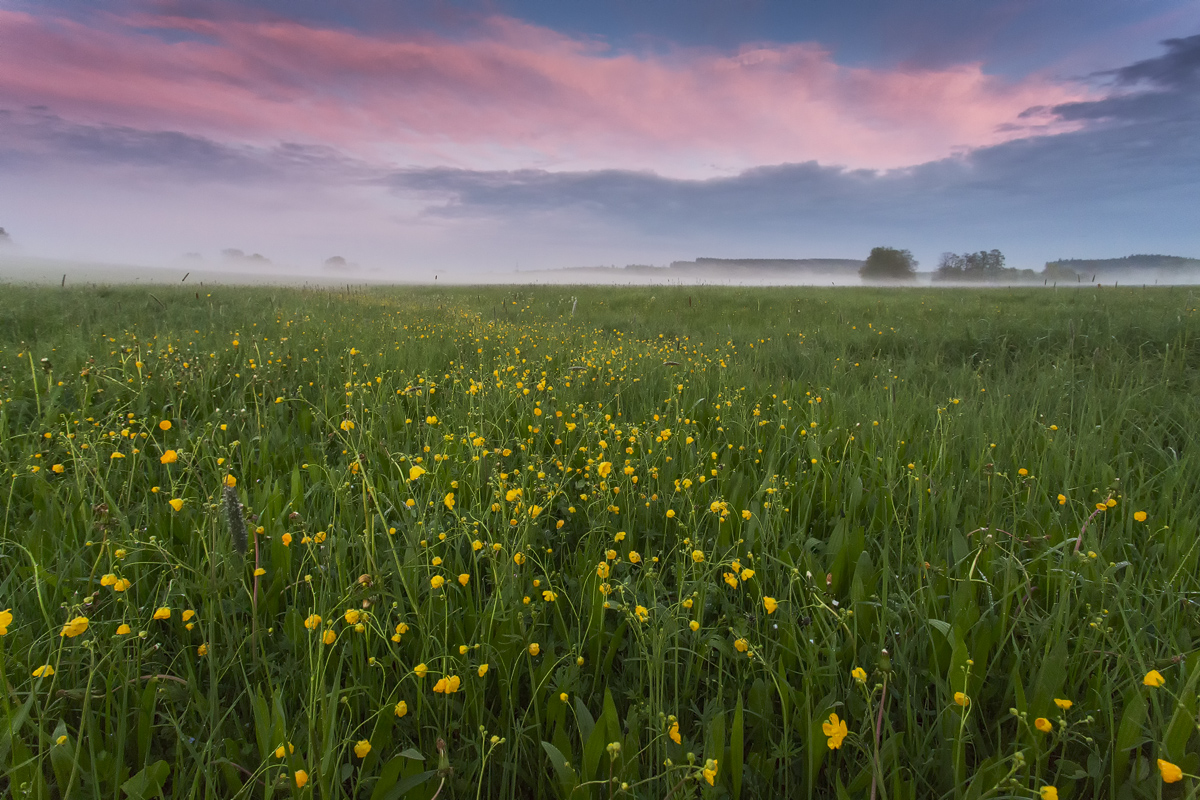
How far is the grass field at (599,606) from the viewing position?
147cm

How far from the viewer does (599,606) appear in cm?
198

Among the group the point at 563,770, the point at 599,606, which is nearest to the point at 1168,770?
the point at 563,770

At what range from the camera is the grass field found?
1.47 meters

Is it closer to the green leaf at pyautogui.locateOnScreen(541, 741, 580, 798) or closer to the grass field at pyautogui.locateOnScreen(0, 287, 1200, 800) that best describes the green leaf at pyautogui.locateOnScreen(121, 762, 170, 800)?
the grass field at pyautogui.locateOnScreen(0, 287, 1200, 800)

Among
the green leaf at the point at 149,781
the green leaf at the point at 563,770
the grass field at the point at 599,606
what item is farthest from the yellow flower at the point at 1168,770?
the green leaf at the point at 149,781

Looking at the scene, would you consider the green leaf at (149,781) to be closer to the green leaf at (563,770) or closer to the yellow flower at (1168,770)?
the green leaf at (563,770)

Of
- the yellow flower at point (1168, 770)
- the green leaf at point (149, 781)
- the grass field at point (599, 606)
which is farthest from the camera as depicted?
the grass field at point (599, 606)

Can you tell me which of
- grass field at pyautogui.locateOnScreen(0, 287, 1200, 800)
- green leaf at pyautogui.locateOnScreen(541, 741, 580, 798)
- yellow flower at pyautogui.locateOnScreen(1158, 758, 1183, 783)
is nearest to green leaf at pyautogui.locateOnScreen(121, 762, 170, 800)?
grass field at pyautogui.locateOnScreen(0, 287, 1200, 800)

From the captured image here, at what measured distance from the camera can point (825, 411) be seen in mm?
4340

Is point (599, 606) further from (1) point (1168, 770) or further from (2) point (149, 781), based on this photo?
(1) point (1168, 770)

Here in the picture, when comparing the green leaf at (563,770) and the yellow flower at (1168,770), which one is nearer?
the yellow flower at (1168,770)

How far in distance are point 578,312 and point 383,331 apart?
6.25 m

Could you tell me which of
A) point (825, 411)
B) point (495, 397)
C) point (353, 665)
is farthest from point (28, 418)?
point (825, 411)

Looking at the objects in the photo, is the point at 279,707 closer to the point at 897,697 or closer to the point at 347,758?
the point at 347,758
